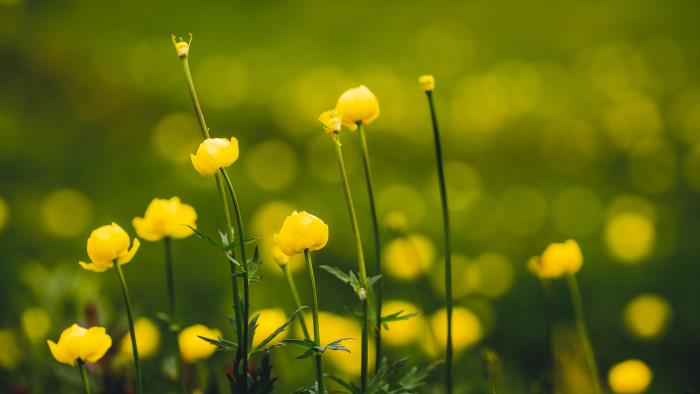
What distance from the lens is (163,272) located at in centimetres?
232

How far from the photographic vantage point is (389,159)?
10.8 ft

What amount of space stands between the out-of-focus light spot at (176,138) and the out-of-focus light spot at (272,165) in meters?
0.27

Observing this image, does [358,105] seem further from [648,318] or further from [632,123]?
[632,123]

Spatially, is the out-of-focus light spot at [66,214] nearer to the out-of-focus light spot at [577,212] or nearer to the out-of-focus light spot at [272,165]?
the out-of-focus light spot at [272,165]

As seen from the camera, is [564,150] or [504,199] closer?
[504,199]

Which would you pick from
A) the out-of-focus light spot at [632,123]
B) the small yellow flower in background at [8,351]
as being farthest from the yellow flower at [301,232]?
the out-of-focus light spot at [632,123]

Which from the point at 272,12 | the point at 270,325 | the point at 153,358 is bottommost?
the point at 153,358

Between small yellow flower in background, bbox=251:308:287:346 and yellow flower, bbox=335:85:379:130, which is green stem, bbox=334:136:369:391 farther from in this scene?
small yellow flower in background, bbox=251:308:287:346

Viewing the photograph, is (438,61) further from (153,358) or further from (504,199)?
(153,358)

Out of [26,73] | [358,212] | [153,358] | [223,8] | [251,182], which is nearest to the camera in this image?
[153,358]

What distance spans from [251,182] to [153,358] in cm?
137

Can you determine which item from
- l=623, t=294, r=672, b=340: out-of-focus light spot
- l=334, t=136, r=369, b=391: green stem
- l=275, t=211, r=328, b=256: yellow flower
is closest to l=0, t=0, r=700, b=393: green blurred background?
l=623, t=294, r=672, b=340: out-of-focus light spot

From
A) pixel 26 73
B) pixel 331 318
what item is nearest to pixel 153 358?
pixel 331 318

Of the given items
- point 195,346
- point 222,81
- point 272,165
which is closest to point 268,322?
point 195,346
